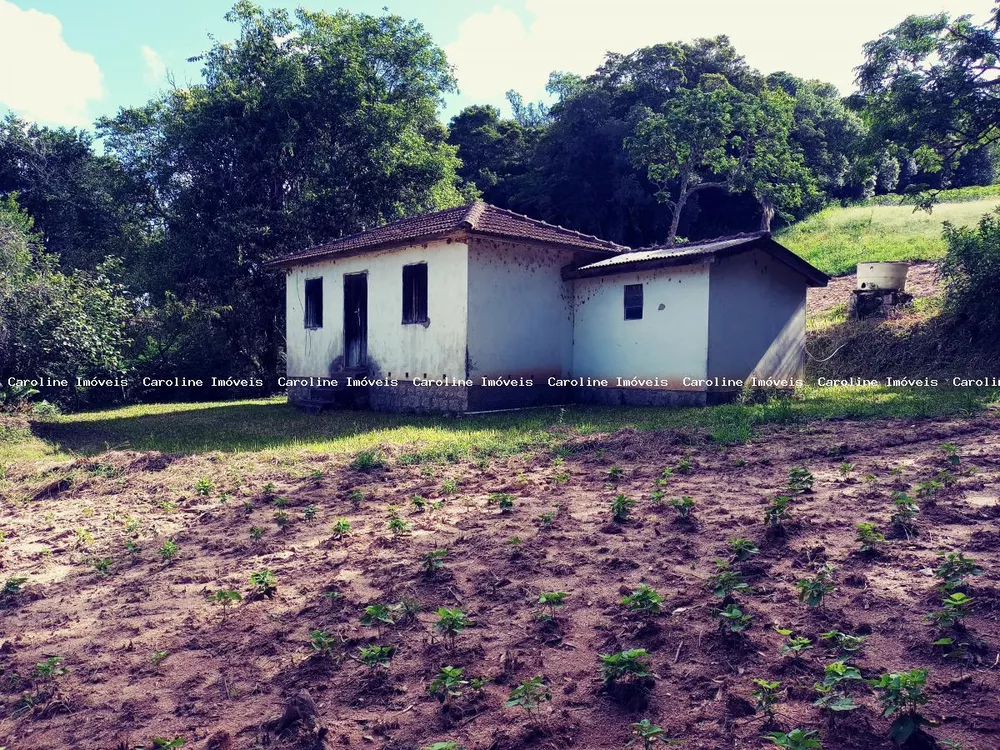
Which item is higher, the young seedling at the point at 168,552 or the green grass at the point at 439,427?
the green grass at the point at 439,427

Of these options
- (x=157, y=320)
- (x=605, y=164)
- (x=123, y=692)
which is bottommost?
(x=123, y=692)

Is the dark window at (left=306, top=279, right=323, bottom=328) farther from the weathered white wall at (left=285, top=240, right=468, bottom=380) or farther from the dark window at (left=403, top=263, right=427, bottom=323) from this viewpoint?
the dark window at (left=403, top=263, right=427, bottom=323)

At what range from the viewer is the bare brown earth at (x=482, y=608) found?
292 centimetres

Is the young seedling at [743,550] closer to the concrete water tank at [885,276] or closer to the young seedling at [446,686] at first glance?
the young seedling at [446,686]

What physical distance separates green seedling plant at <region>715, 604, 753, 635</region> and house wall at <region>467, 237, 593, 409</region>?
33.1ft

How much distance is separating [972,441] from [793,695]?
21.1 feet

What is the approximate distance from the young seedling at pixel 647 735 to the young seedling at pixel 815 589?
4.02 ft

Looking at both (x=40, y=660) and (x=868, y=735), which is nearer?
(x=868, y=735)

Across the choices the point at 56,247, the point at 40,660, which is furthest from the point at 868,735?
the point at 56,247

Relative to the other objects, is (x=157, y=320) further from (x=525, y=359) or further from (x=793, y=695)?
(x=793, y=695)

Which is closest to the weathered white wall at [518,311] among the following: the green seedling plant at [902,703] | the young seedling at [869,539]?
the young seedling at [869,539]

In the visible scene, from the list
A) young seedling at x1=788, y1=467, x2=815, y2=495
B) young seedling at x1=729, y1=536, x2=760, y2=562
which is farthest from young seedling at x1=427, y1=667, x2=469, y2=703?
young seedling at x1=788, y1=467, x2=815, y2=495

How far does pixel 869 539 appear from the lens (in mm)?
4406

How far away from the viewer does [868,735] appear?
2.58 metres
